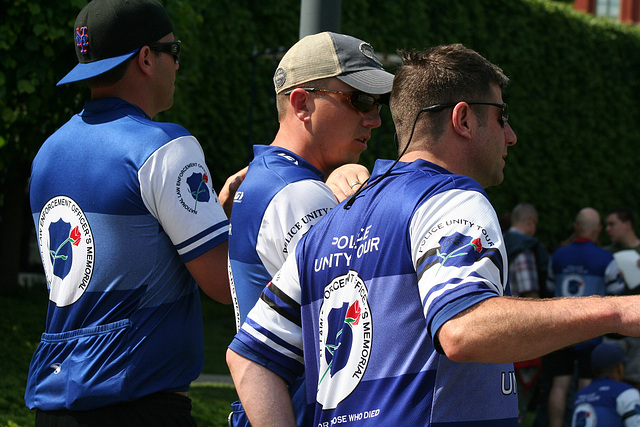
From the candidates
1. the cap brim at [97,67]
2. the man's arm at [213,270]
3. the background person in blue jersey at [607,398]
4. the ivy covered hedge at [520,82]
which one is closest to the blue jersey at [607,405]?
A: the background person in blue jersey at [607,398]

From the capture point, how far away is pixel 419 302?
173 cm

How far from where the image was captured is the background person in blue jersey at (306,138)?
2338mm

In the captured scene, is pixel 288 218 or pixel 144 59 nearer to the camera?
pixel 288 218

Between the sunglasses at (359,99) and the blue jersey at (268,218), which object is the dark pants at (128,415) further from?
the sunglasses at (359,99)

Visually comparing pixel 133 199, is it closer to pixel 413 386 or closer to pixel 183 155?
pixel 183 155

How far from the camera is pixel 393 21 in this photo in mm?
13219

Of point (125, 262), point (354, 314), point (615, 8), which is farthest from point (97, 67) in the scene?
point (615, 8)

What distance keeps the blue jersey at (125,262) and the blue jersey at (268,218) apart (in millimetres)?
105

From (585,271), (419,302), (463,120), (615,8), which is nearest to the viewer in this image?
(419,302)

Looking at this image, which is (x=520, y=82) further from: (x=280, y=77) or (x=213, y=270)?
(x=213, y=270)

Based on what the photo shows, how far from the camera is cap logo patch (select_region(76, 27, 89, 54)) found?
2.66 meters

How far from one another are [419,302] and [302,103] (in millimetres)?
1070

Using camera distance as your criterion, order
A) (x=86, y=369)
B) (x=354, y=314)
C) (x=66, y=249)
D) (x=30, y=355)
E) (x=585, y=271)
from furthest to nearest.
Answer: (x=30, y=355) < (x=585, y=271) < (x=66, y=249) < (x=86, y=369) < (x=354, y=314)

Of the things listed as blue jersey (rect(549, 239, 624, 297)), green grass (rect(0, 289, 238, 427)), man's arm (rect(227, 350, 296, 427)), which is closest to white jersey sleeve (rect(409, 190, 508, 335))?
man's arm (rect(227, 350, 296, 427))
